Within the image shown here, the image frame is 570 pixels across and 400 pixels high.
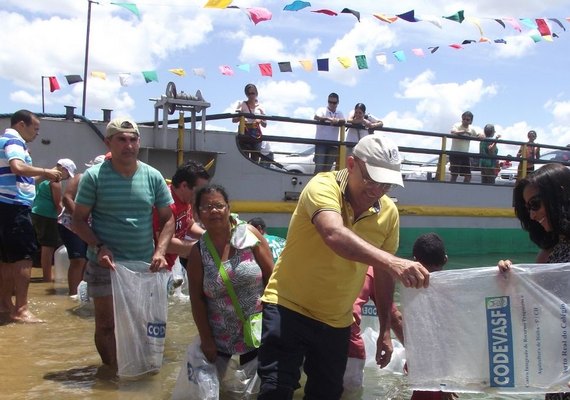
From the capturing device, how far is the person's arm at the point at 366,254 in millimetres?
2709

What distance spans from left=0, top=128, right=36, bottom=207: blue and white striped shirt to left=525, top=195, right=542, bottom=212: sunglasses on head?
15.1ft

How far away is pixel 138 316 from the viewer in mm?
4555

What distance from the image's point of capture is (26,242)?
6078 millimetres

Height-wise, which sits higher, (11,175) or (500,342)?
(11,175)

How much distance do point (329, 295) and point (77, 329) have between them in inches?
148

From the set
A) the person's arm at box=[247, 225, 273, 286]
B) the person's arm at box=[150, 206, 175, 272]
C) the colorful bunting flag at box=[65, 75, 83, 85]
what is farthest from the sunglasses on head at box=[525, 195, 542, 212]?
the colorful bunting flag at box=[65, 75, 83, 85]

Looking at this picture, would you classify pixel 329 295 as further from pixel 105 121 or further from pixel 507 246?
pixel 507 246

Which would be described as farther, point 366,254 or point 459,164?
point 459,164

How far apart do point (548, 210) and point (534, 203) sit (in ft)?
0.23

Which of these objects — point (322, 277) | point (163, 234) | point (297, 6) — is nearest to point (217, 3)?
point (297, 6)

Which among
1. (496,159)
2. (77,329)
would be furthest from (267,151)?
(77,329)

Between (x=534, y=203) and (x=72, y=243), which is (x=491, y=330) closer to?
(x=534, y=203)

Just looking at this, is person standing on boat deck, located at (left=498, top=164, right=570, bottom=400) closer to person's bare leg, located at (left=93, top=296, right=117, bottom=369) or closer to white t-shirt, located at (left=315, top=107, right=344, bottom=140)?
person's bare leg, located at (left=93, top=296, right=117, bottom=369)

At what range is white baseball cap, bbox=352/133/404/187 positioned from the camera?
9.91 feet
